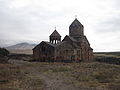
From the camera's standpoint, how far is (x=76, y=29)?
56562 mm

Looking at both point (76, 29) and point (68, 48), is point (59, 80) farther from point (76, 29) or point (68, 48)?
point (76, 29)

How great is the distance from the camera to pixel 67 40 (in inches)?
2199

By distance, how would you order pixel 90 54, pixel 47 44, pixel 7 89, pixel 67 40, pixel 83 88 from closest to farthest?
1. pixel 7 89
2. pixel 83 88
3. pixel 47 44
4. pixel 67 40
5. pixel 90 54

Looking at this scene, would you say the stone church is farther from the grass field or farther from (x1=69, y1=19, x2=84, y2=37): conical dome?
the grass field

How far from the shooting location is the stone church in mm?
51625

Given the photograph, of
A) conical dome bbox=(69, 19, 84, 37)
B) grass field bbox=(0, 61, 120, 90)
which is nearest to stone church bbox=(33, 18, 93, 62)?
conical dome bbox=(69, 19, 84, 37)

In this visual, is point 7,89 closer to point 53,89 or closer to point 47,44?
point 53,89

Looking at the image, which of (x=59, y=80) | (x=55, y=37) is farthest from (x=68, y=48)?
(x=59, y=80)

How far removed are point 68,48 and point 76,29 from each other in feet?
22.2

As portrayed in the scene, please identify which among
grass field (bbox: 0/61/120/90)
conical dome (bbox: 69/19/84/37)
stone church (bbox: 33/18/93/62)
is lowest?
grass field (bbox: 0/61/120/90)

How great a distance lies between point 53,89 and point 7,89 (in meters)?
4.11

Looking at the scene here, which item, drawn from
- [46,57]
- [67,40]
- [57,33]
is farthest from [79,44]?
[46,57]

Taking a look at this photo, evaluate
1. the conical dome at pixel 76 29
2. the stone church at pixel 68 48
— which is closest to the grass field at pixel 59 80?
the stone church at pixel 68 48

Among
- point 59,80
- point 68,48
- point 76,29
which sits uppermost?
point 76,29
